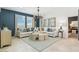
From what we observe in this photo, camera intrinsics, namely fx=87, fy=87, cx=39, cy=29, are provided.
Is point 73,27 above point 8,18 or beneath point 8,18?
beneath

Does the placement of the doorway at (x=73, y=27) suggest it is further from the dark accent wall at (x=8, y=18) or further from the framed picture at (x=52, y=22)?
the dark accent wall at (x=8, y=18)

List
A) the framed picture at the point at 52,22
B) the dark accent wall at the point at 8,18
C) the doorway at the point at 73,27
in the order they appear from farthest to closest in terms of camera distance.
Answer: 1. the framed picture at the point at 52,22
2. the doorway at the point at 73,27
3. the dark accent wall at the point at 8,18

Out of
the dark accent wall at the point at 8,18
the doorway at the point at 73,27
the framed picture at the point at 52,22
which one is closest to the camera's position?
the dark accent wall at the point at 8,18

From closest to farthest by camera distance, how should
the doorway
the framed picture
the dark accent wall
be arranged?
the dark accent wall < the doorway < the framed picture

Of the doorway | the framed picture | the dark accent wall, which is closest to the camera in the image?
the dark accent wall

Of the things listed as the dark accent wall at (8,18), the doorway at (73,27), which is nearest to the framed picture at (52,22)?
the doorway at (73,27)

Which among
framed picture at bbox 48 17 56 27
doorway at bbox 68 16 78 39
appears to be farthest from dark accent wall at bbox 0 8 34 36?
doorway at bbox 68 16 78 39

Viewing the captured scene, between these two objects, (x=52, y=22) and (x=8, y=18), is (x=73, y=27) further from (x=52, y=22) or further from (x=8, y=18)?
(x=8, y=18)

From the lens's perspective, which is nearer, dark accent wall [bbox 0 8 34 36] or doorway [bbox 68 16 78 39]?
dark accent wall [bbox 0 8 34 36]

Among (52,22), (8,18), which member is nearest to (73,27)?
(52,22)

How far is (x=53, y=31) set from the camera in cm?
869

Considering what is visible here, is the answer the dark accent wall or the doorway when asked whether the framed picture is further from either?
the dark accent wall
